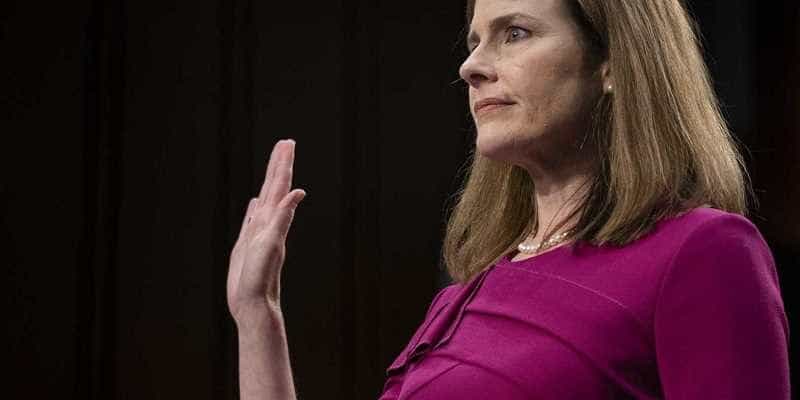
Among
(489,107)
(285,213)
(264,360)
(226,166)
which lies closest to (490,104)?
(489,107)

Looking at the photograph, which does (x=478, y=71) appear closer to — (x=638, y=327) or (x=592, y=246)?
(x=592, y=246)

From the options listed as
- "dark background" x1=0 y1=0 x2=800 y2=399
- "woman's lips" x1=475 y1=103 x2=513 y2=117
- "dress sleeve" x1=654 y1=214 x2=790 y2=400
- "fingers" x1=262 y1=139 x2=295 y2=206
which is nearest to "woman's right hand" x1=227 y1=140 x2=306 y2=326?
"fingers" x1=262 y1=139 x2=295 y2=206

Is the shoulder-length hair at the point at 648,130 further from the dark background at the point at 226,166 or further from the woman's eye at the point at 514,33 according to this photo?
the dark background at the point at 226,166

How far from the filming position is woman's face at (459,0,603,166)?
3.69 feet

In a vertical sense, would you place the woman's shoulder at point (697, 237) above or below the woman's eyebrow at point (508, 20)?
below

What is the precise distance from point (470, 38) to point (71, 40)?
58.6 inches

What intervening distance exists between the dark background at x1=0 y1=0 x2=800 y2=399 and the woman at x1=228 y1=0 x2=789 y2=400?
1183mm

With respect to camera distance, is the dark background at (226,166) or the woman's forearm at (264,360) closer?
the woman's forearm at (264,360)

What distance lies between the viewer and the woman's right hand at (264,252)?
49.7 inches

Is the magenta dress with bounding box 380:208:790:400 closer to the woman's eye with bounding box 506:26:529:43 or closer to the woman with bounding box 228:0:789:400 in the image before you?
the woman with bounding box 228:0:789:400

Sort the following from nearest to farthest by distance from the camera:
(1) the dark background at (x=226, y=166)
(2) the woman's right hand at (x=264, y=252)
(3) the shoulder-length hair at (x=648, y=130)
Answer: (3) the shoulder-length hair at (x=648, y=130)
(2) the woman's right hand at (x=264, y=252)
(1) the dark background at (x=226, y=166)

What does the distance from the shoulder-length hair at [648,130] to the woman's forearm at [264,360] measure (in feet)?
1.23

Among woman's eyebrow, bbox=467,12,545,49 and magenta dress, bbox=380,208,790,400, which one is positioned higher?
woman's eyebrow, bbox=467,12,545,49

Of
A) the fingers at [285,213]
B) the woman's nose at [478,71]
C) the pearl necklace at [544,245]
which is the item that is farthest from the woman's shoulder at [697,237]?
the fingers at [285,213]
